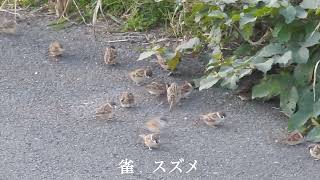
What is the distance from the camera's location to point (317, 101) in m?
6.70

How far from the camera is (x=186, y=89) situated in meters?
7.29

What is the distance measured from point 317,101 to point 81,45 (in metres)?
2.66

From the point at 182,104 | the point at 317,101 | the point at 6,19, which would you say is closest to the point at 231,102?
the point at 182,104

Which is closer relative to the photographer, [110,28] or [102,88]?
[102,88]

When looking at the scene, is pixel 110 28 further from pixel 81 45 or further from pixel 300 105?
pixel 300 105

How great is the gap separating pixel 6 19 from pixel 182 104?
2.33 meters

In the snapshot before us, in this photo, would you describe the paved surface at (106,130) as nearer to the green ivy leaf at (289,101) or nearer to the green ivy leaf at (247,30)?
the green ivy leaf at (289,101)

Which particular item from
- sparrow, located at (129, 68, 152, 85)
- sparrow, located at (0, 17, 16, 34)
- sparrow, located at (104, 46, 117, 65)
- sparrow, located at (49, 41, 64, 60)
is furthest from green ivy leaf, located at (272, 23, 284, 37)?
sparrow, located at (0, 17, 16, 34)

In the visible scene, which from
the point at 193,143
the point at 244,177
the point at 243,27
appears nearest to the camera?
the point at 244,177

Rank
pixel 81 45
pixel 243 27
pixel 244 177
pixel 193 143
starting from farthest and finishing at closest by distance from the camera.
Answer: pixel 81 45
pixel 243 27
pixel 193 143
pixel 244 177

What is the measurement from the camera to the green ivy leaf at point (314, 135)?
6.58 m

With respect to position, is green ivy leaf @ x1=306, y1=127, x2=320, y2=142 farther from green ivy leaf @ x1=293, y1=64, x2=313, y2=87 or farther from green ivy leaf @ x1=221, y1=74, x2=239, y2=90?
green ivy leaf @ x1=221, y1=74, x2=239, y2=90

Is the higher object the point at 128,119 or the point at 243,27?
the point at 243,27

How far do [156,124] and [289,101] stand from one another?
1059 mm
